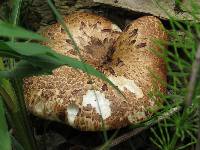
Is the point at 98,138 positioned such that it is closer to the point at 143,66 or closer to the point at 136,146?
the point at 136,146

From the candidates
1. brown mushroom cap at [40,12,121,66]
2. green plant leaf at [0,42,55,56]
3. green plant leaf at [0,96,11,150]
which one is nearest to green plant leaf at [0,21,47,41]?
green plant leaf at [0,42,55,56]

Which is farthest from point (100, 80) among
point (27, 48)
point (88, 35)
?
point (27, 48)

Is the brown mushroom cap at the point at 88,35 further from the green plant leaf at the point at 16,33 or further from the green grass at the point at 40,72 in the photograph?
the green plant leaf at the point at 16,33

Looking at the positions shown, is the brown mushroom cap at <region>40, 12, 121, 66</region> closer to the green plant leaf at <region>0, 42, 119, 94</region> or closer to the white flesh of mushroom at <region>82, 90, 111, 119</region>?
the white flesh of mushroom at <region>82, 90, 111, 119</region>

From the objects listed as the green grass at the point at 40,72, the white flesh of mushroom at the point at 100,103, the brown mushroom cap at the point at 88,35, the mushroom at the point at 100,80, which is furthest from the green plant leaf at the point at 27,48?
the brown mushroom cap at the point at 88,35

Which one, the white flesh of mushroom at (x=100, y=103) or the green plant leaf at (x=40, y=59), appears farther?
the white flesh of mushroom at (x=100, y=103)

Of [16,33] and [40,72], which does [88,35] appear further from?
[16,33]
